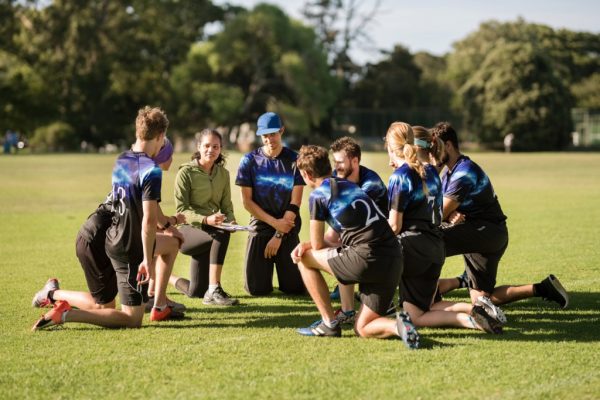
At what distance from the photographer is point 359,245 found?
21.3 ft

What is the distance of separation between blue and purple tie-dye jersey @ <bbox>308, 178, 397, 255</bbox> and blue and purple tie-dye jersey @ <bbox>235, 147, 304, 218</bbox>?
7.37ft

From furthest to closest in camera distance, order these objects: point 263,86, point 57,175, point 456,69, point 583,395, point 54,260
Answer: point 456,69, point 263,86, point 57,175, point 54,260, point 583,395

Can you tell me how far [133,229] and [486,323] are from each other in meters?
3.11

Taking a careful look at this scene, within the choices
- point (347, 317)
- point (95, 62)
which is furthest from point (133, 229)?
point (95, 62)

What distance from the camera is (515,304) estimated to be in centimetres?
832

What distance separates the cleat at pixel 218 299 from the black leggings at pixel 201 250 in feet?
1.05

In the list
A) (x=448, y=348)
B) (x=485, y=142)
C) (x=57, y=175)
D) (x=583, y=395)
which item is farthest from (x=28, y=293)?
(x=485, y=142)

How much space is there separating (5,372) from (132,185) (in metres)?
1.92

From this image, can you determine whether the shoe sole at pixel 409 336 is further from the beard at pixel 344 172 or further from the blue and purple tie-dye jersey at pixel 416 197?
the beard at pixel 344 172

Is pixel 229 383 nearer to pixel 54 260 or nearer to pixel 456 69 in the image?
pixel 54 260

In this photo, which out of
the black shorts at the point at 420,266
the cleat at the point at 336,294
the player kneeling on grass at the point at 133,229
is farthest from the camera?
the cleat at the point at 336,294

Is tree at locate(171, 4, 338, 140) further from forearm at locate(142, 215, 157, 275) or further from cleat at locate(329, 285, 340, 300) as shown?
forearm at locate(142, 215, 157, 275)

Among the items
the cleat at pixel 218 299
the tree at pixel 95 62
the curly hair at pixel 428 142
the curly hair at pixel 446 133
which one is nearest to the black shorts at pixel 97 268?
the cleat at pixel 218 299

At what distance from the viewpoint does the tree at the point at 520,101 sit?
69.4 m
